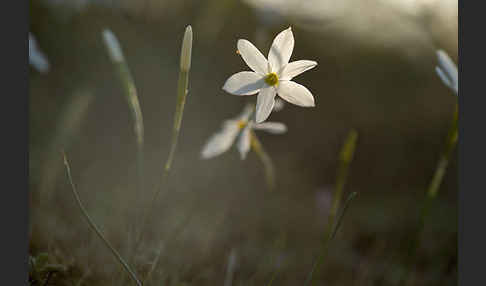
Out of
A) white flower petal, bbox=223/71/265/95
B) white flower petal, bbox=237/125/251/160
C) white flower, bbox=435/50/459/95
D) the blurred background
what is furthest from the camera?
the blurred background

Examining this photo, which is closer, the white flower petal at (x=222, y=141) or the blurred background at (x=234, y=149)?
the white flower petal at (x=222, y=141)

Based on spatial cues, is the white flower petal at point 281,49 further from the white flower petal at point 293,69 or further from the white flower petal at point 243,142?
the white flower petal at point 243,142

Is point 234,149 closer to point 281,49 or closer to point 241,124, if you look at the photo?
point 241,124

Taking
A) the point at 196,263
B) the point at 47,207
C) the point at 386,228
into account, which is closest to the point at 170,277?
the point at 196,263

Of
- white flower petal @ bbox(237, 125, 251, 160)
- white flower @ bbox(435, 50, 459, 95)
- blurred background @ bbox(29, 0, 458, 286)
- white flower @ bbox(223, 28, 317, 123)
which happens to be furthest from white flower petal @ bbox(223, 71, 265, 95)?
blurred background @ bbox(29, 0, 458, 286)

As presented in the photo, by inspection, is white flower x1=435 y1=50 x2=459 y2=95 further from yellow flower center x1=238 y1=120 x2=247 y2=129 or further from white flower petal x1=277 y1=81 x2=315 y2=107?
yellow flower center x1=238 y1=120 x2=247 y2=129

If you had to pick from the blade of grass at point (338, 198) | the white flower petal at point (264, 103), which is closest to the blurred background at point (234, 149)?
the blade of grass at point (338, 198)
